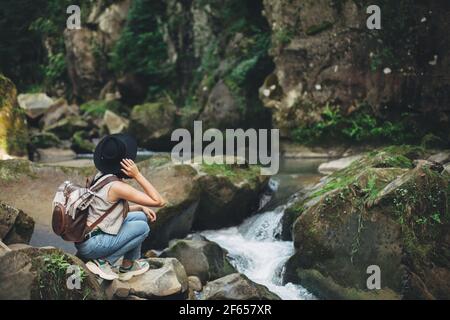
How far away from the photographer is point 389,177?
7875 mm

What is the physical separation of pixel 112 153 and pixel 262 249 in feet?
13.8

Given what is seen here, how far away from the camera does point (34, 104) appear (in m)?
23.4

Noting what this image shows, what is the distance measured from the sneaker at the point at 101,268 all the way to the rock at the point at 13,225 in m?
1.57

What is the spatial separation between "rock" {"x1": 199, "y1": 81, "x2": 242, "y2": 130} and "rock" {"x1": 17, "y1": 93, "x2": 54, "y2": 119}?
8.14 m

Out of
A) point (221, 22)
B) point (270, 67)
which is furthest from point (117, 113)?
point (270, 67)

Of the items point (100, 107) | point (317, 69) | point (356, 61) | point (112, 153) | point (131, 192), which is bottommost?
point (100, 107)

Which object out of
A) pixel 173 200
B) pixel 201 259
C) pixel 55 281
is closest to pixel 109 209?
pixel 55 281

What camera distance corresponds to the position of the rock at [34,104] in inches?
891

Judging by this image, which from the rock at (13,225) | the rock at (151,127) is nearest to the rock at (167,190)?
the rock at (13,225)

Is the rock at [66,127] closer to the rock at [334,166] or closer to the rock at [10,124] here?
the rock at [10,124]

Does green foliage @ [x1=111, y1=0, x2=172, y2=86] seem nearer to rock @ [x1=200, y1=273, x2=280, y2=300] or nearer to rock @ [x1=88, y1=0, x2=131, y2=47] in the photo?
rock @ [x1=88, y1=0, x2=131, y2=47]

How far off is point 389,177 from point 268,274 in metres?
2.20

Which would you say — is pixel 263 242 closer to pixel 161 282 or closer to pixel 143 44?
pixel 161 282

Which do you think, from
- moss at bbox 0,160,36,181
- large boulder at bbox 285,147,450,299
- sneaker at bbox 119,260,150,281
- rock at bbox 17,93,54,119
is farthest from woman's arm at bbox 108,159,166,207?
rock at bbox 17,93,54,119
